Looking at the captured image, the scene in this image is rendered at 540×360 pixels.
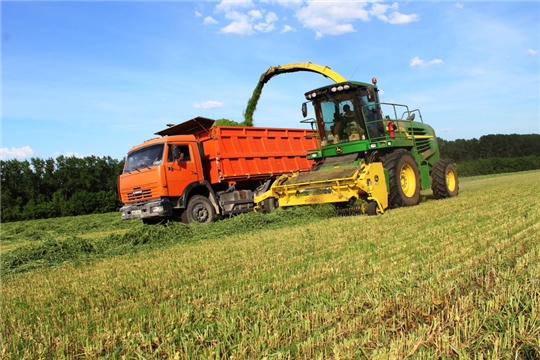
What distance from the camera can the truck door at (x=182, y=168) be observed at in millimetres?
10593

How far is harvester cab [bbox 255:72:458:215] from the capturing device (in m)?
8.59

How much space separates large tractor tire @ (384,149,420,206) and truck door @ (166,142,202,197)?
4.76 metres

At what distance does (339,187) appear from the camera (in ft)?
28.2

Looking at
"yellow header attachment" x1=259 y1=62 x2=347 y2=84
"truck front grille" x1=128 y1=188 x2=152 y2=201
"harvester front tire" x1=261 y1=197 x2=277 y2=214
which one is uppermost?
"yellow header attachment" x1=259 y1=62 x2=347 y2=84

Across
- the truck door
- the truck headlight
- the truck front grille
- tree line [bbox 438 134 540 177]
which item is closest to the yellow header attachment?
the truck door

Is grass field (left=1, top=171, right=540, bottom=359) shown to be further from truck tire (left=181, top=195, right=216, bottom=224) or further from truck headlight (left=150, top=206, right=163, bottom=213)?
truck tire (left=181, top=195, right=216, bottom=224)

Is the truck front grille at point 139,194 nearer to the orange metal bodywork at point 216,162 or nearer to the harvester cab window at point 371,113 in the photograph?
the orange metal bodywork at point 216,162

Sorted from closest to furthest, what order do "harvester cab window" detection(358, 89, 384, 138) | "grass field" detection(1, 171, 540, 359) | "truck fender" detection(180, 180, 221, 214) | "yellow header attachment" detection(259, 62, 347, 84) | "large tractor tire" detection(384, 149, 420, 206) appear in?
"grass field" detection(1, 171, 540, 359) < "large tractor tire" detection(384, 149, 420, 206) < "harvester cab window" detection(358, 89, 384, 138) < "truck fender" detection(180, 180, 221, 214) < "yellow header attachment" detection(259, 62, 347, 84)

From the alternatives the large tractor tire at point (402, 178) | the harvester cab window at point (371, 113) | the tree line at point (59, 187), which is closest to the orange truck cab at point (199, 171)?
the harvester cab window at point (371, 113)

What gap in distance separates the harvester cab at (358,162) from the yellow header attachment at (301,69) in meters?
1.75

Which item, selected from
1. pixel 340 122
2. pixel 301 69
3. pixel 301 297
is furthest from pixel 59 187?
pixel 301 297

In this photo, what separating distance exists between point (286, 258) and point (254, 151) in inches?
292

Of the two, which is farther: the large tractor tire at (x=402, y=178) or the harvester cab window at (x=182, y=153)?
the harvester cab window at (x=182, y=153)

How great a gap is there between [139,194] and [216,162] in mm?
2081
